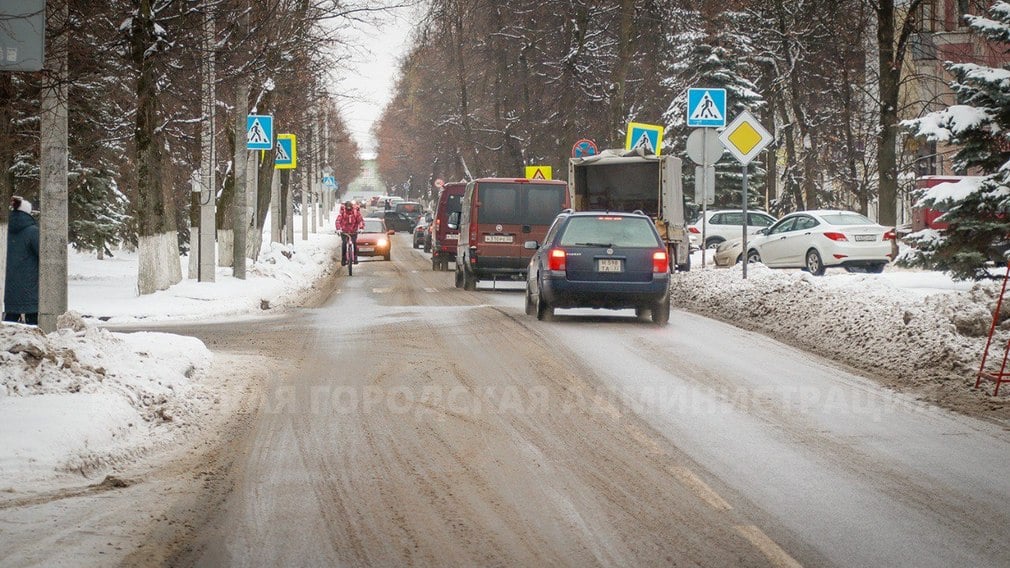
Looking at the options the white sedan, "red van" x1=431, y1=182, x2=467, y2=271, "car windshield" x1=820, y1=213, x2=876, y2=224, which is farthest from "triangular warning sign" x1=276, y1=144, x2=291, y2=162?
"car windshield" x1=820, y1=213, x2=876, y2=224

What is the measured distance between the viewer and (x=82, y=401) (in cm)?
937

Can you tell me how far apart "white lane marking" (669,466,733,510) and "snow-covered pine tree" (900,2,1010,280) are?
1066 centimetres

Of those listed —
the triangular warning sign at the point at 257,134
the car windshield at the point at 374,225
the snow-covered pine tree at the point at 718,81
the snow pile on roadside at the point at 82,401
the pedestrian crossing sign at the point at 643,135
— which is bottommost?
the snow pile on roadside at the point at 82,401

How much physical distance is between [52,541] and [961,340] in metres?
10.3

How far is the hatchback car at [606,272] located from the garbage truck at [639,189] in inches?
363

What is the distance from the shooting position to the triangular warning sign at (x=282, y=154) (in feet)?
113

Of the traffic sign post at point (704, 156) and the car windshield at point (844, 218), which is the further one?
the car windshield at point (844, 218)

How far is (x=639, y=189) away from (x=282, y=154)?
10.5 metres

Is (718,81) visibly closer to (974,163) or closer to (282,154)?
(282,154)

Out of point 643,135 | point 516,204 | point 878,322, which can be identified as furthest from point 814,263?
point 878,322

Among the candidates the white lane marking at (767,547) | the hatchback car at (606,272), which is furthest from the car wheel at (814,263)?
the white lane marking at (767,547)

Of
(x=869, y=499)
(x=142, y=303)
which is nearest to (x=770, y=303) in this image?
(x=142, y=303)

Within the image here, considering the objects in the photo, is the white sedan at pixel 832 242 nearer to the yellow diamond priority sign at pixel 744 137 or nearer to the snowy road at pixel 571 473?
the yellow diamond priority sign at pixel 744 137

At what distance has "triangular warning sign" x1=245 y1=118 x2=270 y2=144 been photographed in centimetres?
2670
